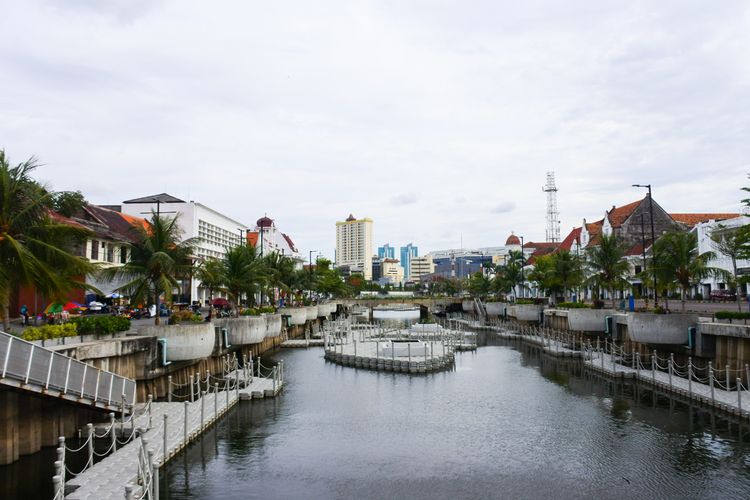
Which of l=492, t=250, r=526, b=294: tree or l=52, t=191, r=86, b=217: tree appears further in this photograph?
l=492, t=250, r=526, b=294: tree

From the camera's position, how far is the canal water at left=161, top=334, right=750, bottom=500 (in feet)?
66.3

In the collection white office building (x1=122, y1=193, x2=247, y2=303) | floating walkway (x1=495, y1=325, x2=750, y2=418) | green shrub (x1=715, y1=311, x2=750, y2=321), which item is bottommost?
floating walkway (x1=495, y1=325, x2=750, y2=418)

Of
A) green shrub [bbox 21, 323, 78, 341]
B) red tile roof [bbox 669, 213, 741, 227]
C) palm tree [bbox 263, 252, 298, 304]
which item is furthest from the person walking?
red tile roof [bbox 669, 213, 741, 227]

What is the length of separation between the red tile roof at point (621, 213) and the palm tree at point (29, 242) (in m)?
91.5

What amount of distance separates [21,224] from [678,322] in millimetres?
38964

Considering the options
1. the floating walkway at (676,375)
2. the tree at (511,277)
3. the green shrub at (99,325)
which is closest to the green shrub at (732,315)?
the floating walkway at (676,375)

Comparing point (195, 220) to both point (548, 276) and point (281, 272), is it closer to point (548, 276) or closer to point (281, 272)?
point (281, 272)

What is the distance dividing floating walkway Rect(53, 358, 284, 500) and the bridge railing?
1285 mm

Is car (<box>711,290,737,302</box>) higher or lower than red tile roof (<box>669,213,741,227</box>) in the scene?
lower

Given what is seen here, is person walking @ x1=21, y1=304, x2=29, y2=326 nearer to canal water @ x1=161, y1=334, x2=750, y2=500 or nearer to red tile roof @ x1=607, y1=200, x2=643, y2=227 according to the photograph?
canal water @ x1=161, y1=334, x2=750, y2=500

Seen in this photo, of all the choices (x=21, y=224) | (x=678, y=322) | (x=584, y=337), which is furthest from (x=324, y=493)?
(x=584, y=337)

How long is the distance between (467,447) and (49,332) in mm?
19553

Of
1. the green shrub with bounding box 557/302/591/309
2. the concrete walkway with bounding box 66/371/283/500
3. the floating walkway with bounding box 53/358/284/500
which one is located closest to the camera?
the floating walkway with bounding box 53/358/284/500

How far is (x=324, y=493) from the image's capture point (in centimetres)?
1972
